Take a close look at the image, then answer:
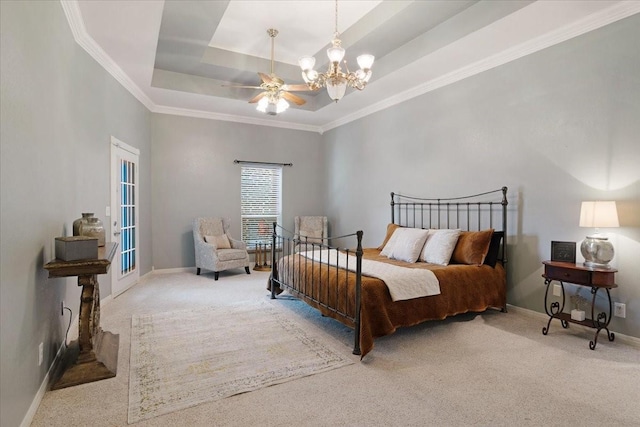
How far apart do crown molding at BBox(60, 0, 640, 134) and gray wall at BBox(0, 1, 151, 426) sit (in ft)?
0.53

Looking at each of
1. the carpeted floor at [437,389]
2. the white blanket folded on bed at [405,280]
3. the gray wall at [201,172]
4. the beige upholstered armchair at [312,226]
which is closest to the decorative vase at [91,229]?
the carpeted floor at [437,389]

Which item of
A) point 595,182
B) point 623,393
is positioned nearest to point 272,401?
point 623,393

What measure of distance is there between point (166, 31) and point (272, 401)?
13.7 feet

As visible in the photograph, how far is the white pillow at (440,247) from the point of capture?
12.7 ft

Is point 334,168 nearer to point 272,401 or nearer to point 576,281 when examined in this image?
point 576,281

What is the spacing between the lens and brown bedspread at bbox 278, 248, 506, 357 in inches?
115

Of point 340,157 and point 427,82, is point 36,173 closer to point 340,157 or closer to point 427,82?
point 427,82

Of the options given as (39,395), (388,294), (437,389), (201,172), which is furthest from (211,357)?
(201,172)

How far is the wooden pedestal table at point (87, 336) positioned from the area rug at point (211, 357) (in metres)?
0.20

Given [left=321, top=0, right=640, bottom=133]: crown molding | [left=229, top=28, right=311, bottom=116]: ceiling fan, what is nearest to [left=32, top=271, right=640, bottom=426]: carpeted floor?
[left=229, top=28, right=311, bottom=116]: ceiling fan

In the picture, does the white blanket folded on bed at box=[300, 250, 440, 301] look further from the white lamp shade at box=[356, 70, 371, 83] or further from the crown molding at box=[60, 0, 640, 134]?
the crown molding at box=[60, 0, 640, 134]

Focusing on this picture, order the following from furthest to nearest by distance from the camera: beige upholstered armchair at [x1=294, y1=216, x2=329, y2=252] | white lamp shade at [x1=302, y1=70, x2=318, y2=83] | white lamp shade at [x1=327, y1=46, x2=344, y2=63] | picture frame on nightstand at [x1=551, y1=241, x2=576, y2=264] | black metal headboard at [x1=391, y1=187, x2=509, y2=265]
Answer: beige upholstered armchair at [x1=294, y1=216, x2=329, y2=252], black metal headboard at [x1=391, y1=187, x2=509, y2=265], white lamp shade at [x1=302, y1=70, x2=318, y2=83], picture frame on nightstand at [x1=551, y1=241, x2=576, y2=264], white lamp shade at [x1=327, y1=46, x2=344, y2=63]

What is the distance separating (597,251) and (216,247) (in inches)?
199

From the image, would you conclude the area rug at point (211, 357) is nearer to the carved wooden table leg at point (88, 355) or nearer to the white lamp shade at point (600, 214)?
the carved wooden table leg at point (88, 355)
